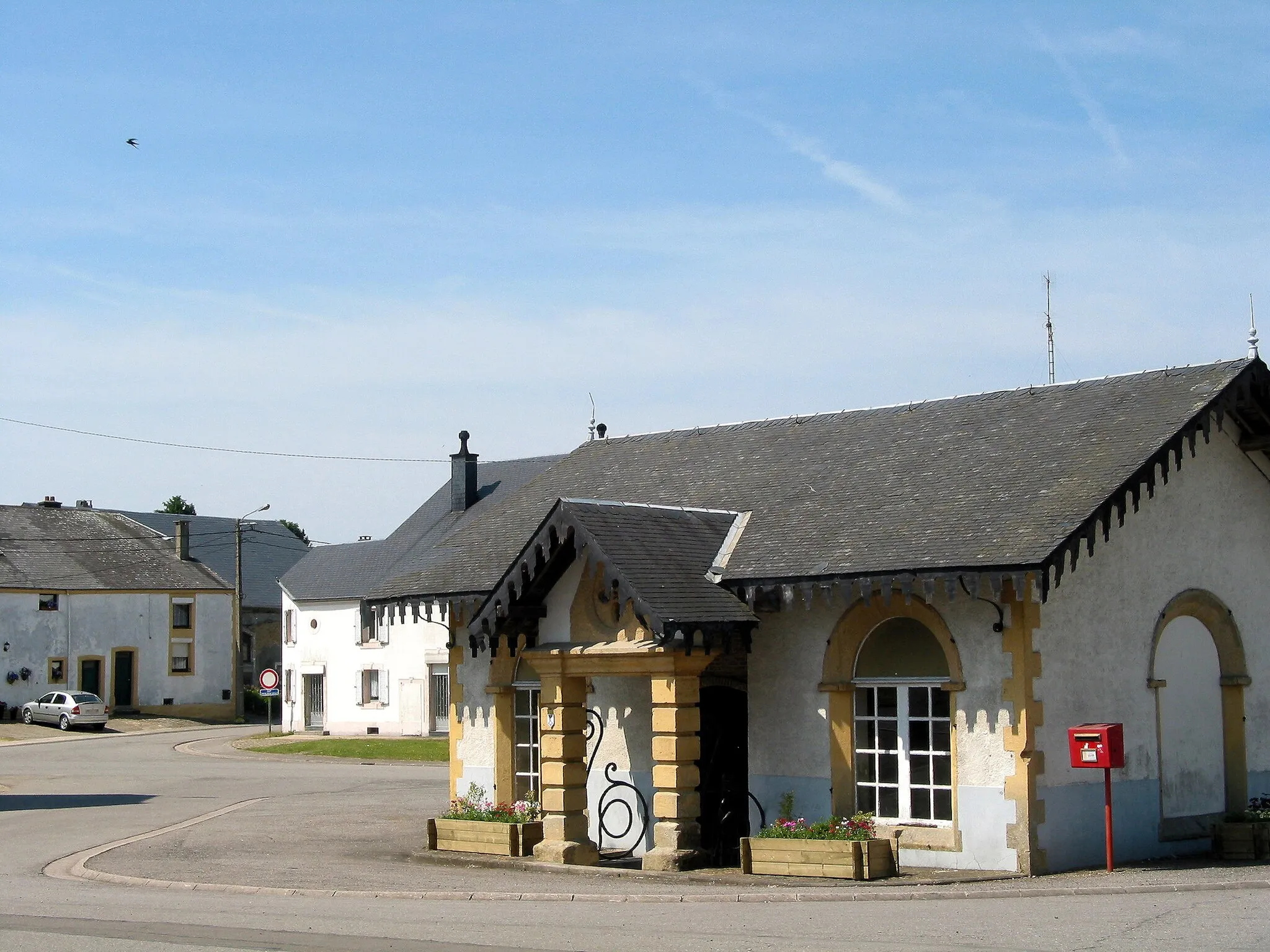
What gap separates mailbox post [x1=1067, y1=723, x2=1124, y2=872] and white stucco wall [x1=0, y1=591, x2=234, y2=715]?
46963 millimetres

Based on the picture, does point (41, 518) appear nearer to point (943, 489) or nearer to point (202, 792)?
point (202, 792)

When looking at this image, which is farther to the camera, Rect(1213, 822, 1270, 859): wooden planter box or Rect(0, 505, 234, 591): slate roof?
Rect(0, 505, 234, 591): slate roof

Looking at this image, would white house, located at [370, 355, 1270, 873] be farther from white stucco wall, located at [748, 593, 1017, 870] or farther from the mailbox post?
the mailbox post

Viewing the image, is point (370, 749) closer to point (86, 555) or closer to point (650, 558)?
point (86, 555)

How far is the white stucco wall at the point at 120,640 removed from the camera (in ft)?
182

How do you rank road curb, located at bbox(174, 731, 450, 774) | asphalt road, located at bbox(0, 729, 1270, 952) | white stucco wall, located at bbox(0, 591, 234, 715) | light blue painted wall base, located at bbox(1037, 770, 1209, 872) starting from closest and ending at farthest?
asphalt road, located at bbox(0, 729, 1270, 952)
light blue painted wall base, located at bbox(1037, 770, 1209, 872)
road curb, located at bbox(174, 731, 450, 774)
white stucco wall, located at bbox(0, 591, 234, 715)

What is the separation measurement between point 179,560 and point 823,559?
161ft

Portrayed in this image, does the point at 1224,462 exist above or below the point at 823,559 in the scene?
above

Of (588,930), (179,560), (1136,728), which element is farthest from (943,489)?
(179,560)

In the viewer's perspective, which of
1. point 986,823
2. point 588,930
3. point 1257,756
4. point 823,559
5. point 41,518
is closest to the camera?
point 588,930

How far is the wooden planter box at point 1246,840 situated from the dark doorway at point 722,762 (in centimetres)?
550

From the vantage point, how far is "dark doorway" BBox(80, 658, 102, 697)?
57.0 m

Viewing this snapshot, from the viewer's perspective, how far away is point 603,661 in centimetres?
1802

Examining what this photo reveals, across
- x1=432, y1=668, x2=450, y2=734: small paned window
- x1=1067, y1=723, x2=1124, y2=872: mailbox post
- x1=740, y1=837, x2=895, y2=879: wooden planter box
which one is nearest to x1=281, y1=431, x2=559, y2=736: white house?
x1=432, y1=668, x2=450, y2=734: small paned window
